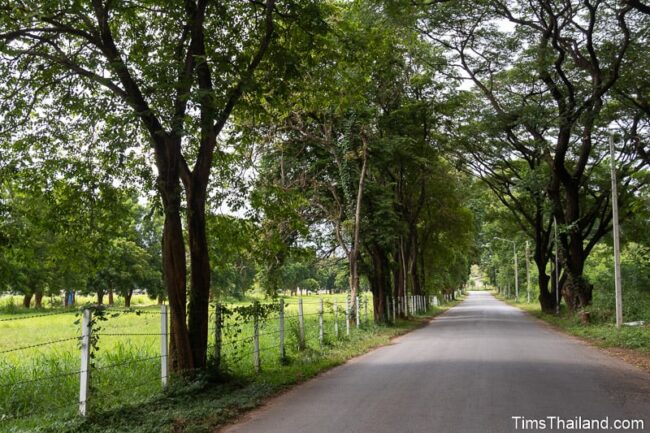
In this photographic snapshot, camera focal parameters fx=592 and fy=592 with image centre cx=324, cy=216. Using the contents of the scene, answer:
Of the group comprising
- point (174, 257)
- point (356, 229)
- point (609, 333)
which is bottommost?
point (609, 333)

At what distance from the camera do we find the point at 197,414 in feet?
25.9

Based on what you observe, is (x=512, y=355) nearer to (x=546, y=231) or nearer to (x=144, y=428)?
(x=144, y=428)

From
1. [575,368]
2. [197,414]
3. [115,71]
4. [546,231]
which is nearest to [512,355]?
[575,368]

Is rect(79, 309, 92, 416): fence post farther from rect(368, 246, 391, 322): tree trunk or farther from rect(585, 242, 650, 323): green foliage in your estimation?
rect(585, 242, 650, 323): green foliage

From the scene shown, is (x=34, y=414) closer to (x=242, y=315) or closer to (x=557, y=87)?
(x=242, y=315)

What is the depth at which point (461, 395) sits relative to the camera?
8.91 metres

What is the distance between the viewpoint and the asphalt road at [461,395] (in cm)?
728

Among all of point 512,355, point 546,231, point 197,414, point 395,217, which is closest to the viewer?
point 197,414

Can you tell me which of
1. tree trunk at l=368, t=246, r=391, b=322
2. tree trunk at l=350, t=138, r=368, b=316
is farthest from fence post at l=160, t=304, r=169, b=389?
tree trunk at l=368, t=246, r=391, b=322

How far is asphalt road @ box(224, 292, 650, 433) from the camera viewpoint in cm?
728

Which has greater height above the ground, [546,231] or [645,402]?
[546,231]

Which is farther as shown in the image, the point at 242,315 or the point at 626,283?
the point at 626,283

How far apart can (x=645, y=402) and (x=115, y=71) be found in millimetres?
9378

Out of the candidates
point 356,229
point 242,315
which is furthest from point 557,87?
point 242,315
